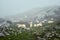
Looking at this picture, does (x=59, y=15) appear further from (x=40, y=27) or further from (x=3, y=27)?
(x=3, y=27)

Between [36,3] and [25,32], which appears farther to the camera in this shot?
[36,3]

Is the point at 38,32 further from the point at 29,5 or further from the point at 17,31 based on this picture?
the point at 29,5

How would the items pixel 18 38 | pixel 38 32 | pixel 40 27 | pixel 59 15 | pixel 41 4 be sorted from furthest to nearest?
pixel 41 4 → pixel 59 15 → pixel 40 27 → pixel 38 32 → pixel 18 38

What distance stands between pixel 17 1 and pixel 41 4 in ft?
15.8

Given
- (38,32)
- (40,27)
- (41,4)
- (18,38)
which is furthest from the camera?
(41,4)

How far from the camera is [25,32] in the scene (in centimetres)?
2006

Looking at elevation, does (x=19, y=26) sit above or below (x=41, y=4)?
below

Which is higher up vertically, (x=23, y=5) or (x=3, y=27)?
(x=23, y=5)

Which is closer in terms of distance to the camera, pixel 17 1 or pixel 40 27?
pixel 40 27

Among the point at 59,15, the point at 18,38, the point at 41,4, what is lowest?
the point at 18,38

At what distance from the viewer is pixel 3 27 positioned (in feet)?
70.2

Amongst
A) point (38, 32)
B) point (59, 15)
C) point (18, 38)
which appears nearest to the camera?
point (18, 38)

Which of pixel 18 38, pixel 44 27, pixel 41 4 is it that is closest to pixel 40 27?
pixel 44 27

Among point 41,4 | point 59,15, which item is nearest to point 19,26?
point 59,15
